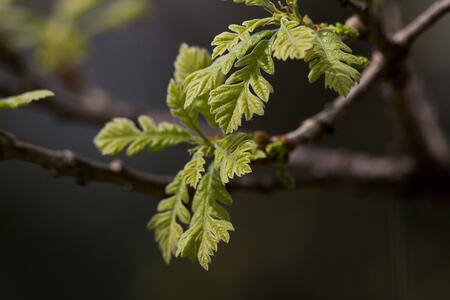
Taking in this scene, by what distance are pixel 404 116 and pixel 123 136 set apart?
2.03ft

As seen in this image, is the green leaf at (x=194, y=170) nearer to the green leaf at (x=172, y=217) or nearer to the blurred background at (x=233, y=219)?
the green leaf at (x=172, y=217)

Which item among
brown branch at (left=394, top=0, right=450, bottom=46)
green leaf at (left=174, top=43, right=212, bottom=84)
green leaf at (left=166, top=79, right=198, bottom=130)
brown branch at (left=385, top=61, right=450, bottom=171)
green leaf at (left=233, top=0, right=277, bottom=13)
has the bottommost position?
green leaf at (left=166, top=79, right=198, bottom=130)

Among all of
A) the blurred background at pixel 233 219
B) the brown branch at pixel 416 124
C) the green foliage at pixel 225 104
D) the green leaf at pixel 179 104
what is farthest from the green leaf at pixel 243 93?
the blurred background at pixel 233 219

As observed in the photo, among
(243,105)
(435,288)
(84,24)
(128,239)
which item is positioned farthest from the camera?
(128,239)

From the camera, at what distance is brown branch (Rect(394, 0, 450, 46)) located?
0.73 meters

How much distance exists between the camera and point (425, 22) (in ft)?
2.43

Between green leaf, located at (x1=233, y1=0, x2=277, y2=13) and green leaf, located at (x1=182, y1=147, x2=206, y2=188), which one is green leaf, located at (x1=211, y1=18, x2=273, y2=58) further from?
green leaf, located at (x1=182, y1=147, x2=206, y2=188)

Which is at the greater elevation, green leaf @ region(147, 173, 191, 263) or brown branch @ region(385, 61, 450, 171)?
brown branch @ region(385, 61, 450, 171)

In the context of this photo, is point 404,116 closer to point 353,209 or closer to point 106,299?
point 353,209

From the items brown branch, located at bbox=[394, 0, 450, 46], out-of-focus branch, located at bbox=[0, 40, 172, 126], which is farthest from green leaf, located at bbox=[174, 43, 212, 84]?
out-of-focus branch, located at bbox=[0, 40, 172, 126]

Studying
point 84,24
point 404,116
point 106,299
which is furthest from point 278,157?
point 106,299

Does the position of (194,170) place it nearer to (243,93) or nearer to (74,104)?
(243,93)

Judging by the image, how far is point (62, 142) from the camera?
2123 millimetres

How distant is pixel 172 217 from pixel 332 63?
11.1 inches
